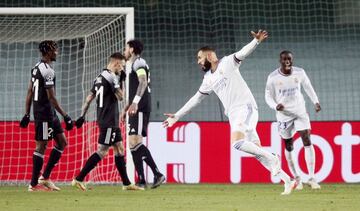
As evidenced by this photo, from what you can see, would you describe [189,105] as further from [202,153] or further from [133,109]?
[202,153]

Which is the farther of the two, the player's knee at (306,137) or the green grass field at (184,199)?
the player's knee at (306,137)

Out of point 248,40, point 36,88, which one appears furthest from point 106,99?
point 248,40

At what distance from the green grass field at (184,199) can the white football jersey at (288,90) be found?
113cm

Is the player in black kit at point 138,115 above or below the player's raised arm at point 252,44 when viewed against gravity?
below

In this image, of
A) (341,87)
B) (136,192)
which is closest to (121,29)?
(136,192)

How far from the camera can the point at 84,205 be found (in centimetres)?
1035

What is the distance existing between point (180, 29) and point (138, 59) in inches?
266

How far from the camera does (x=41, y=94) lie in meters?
13.3

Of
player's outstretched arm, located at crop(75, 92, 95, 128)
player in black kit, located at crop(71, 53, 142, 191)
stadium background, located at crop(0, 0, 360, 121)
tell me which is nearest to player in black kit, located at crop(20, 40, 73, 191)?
player's outstretched arm, located at crop(75, 92, 95, 128)

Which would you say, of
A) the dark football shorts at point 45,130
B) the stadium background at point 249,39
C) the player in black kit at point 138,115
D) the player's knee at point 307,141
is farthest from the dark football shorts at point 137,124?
the stadium background at point 249,39

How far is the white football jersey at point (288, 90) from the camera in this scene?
47.1 feet

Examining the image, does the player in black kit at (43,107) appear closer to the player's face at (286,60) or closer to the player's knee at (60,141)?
the player's knee at (60,141)

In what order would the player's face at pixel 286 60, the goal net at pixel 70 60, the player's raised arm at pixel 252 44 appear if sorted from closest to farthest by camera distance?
the player's raised arm at pixel 252 44 → the player's face at pixel 286 60 → the goal net at pixel 70 60

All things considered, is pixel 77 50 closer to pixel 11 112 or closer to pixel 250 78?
pixel 11 112
